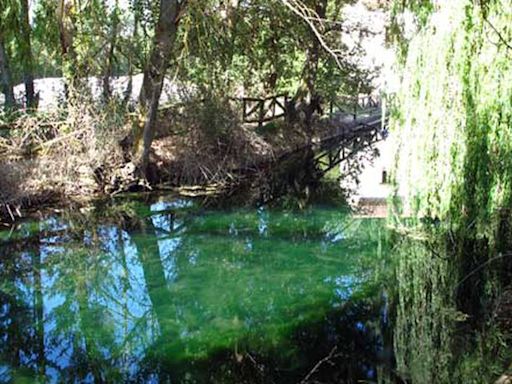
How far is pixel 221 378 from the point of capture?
173 inches

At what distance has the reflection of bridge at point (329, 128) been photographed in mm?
15290

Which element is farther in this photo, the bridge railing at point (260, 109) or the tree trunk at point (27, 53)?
the bridge railing at point (260, 109)

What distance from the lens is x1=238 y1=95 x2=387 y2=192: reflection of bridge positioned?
50.2 ft

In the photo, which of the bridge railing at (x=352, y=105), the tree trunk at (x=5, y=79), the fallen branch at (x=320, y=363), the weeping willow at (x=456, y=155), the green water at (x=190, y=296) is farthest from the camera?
the bridge railing at (x=352, y=105)

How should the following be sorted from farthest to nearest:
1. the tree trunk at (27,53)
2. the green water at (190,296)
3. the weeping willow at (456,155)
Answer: the tree trunk at (27,53) < the weeping willow at (456,155) < the green water at (190,296)

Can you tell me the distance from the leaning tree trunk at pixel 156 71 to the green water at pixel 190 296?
60.8 inches

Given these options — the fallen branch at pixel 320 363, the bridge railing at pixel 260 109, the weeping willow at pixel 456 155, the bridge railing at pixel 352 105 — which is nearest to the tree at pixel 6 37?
the bridge railing at pixel 260 109

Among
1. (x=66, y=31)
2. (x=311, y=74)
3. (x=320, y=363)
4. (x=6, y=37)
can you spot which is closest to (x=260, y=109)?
(x=311, y=74)

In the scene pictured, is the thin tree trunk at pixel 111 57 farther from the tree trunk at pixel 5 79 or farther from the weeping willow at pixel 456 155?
the weeping willow at pixel 456 155

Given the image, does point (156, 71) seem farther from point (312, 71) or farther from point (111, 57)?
point (312, 71)

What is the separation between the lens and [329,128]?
1942cm

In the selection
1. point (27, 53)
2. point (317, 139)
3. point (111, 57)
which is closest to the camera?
point (111, 57)

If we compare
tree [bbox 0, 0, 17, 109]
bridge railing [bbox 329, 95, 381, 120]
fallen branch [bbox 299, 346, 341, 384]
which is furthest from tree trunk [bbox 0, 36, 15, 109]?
bridge railing [bbox 329, 95, 381, 120]

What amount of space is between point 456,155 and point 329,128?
13.8 meters
